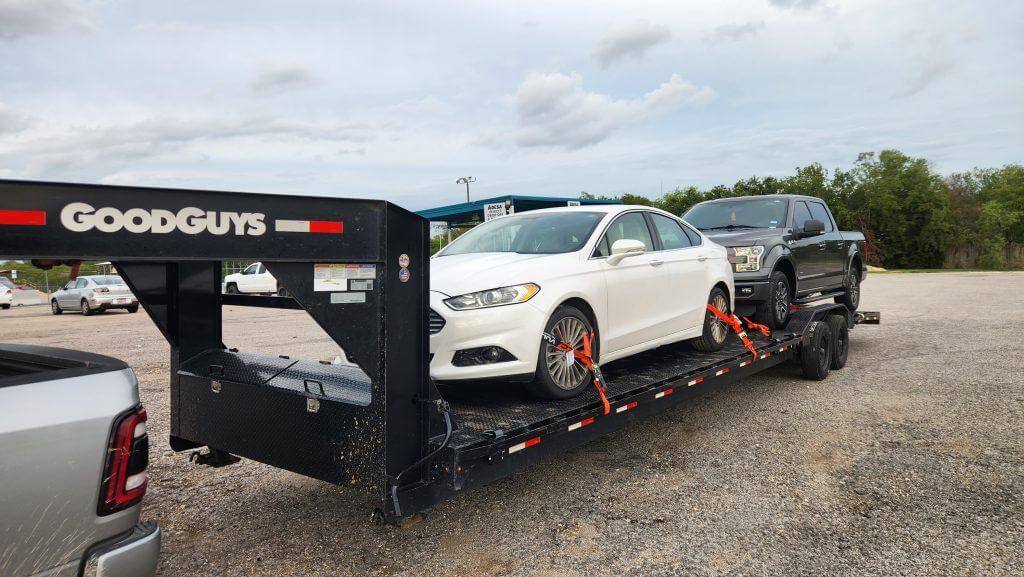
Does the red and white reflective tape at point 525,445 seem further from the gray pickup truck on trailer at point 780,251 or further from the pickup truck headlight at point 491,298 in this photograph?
the gray pickup truck on trailer at point 780,251

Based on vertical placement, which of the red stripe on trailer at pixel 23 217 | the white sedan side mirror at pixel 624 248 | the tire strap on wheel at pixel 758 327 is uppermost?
the red stripe on trailer at pixel 23 217

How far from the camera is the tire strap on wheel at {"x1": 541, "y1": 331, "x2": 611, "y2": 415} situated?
14.2 ft

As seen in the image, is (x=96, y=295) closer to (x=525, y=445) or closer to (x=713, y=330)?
(x=713, y=330)

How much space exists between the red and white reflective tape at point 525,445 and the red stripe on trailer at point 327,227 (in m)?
1.54

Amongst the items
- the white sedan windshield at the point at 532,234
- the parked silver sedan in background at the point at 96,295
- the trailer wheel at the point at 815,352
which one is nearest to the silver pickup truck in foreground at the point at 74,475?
the white sedan windshield at the point at 532,234

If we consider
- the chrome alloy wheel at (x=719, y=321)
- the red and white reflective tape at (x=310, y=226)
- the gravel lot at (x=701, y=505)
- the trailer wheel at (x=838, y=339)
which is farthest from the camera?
the trailer wheel at (x=838, y=339)

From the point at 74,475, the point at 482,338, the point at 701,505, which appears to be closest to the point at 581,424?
the point at 482,338

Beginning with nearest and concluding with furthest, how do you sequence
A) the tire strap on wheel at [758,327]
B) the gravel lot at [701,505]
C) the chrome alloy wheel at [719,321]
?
the gravel lot at [701,505] < the chrome alloy wheel at [719,321] < the tire strap on wheel at [758,327]

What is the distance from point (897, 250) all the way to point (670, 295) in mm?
55161

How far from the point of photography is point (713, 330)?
658cm

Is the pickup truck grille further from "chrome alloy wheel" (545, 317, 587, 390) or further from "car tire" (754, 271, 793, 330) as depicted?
"car tire" (754, 271, 793, 330)

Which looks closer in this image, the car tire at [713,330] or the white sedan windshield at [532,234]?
the white sedan windshield at [532,234]

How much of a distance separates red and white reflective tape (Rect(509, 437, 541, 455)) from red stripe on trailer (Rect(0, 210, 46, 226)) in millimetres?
2393

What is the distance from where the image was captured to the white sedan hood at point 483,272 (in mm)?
4223
